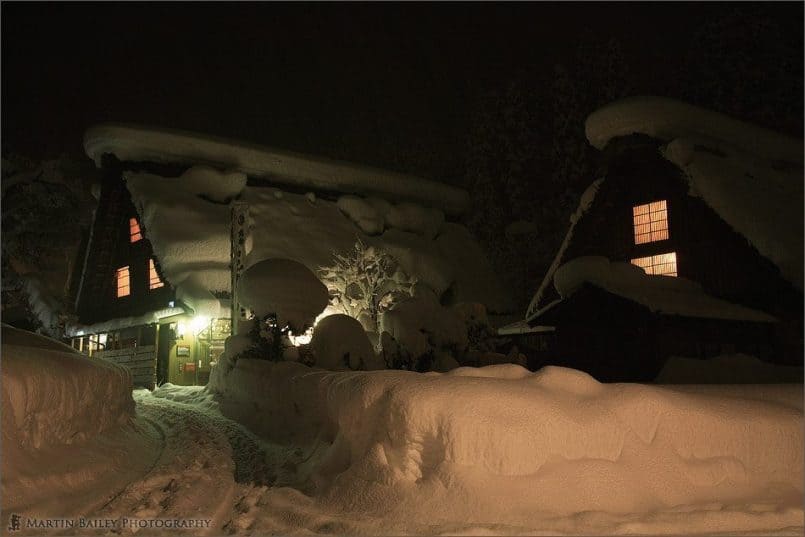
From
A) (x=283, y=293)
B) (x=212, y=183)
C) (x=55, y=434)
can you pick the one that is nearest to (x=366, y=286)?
(x=283, y=293)

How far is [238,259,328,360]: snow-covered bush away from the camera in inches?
677

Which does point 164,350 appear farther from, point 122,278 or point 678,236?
point 678,236

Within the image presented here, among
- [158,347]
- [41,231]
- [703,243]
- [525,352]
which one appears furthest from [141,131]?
[703,243]

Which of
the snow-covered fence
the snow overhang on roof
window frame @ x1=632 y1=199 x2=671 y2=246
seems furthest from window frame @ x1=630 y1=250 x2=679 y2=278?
the snow-covered fence

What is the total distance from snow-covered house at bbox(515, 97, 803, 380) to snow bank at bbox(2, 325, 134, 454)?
1207 cm

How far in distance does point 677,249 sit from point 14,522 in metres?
18.0

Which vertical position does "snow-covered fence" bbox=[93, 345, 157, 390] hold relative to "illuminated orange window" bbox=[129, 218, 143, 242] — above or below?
below

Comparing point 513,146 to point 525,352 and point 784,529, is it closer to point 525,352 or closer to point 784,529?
point 525,352

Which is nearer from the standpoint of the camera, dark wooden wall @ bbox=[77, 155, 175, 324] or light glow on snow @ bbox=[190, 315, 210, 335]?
light glow on snow @ bbox=[190, 315, 210, 335]

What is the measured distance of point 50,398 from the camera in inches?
332

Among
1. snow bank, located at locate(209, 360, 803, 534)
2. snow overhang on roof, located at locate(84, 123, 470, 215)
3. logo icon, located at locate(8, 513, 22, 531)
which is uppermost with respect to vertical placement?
snow overhang on roof, located at locate(84, 123, 470, 215)

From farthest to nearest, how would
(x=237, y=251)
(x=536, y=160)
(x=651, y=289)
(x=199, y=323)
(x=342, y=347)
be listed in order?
(x=536, y=160), (x=199, y=323), (x=237, y=251), (x=651, y=289), (x=342, y=347)

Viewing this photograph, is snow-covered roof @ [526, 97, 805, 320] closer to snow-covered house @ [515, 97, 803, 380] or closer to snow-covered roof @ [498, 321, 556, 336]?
snow-covered house @ [515, 97, 803, 380]

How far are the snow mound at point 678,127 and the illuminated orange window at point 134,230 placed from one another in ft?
54.9
